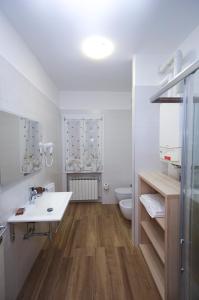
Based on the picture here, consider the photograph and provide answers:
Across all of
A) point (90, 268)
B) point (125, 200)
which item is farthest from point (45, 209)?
point (125, 200)

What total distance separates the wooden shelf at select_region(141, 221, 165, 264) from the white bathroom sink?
951 mm

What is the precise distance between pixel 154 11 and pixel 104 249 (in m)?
2.57

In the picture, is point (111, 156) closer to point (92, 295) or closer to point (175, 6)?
point (92, 295)

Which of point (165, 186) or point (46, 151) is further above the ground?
point (46, 151)

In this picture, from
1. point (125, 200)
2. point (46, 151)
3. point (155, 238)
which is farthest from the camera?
point (125, 200)

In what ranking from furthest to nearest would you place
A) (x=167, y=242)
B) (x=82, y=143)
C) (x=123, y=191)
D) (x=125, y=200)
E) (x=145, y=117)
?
1. (x=82, y=143)
2. (x=123, y=191)
3. (x=125, y=200)
4. (x=145, y=117)
5. (x=167, y=242)

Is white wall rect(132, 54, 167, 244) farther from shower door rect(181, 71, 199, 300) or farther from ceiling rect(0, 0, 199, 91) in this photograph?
shower door rect(181, 71, 199, 300)

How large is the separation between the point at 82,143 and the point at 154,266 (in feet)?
7.98

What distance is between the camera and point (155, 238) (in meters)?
1.69

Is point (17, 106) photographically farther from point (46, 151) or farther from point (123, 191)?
point (123, 191)

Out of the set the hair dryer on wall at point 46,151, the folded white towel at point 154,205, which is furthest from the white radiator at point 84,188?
the folded white towel at point 154,205

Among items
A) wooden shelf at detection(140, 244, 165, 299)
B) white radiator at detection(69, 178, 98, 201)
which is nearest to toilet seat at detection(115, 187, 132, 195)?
white radiator at detection(69, 178, 98, 201)

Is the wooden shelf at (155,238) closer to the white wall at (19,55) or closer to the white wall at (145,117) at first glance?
the white wall at (145,117)

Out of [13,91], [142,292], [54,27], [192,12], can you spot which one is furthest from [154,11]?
[142,292]
